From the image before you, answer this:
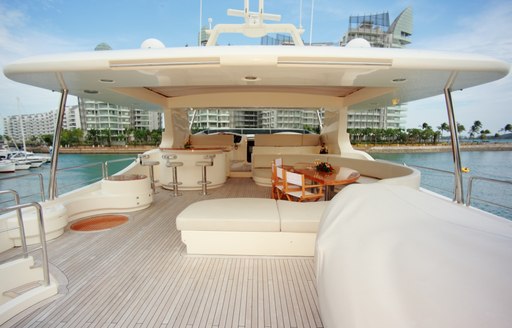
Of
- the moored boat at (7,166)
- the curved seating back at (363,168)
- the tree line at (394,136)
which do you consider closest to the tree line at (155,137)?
the tree line at (394,136)

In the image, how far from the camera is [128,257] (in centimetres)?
228

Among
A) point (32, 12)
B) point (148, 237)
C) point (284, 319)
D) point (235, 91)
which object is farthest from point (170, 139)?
point (32, 12)

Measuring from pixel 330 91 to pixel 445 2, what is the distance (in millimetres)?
29494

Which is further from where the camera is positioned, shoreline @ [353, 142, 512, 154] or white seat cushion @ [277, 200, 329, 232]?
shoreline @ [353, 142, 512, 154]

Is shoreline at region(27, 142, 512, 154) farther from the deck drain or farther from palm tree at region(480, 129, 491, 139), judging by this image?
the deck drain

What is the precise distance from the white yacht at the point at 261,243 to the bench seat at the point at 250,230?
0.04 feet

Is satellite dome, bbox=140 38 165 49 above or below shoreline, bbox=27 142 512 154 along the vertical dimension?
above

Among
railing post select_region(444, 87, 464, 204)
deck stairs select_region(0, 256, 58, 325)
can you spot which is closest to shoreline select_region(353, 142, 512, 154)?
railing post select_region(444, 87, 464, 204)

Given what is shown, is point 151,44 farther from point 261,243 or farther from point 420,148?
point 420,148

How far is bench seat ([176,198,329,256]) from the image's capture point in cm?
212

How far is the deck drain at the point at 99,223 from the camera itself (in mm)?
3006

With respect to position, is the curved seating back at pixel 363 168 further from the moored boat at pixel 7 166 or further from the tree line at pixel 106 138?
the tree line at pixel 106 138

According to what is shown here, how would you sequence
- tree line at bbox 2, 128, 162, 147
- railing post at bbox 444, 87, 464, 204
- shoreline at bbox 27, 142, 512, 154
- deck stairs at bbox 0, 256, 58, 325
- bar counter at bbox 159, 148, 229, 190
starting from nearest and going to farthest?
deck stairs at bbox 0, 256, 58, 325, railing post at bbox 444, 87, 464, 204, bar counter at bbox 159, 148, 229, 190, shoreline at bbox 27, 142, 512, 154, tree line at bbox 2, 128, 162, 147

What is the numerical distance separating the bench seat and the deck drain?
1554 millimetres
